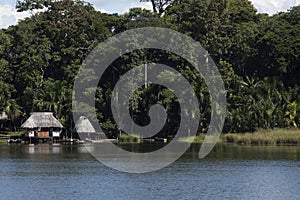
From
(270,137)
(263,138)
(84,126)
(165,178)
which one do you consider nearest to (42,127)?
(84,126)

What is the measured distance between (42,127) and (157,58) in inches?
408

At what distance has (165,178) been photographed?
2966 cm

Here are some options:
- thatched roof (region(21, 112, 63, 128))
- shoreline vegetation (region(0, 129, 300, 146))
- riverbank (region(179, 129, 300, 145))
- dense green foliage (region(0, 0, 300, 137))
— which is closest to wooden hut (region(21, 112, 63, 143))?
thatched roof (region(21, 112, 63, 128))

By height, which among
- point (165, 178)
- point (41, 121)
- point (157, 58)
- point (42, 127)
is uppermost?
point (157, 58)

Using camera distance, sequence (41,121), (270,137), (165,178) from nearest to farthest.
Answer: (165,178)
(270,137)
(41,121)

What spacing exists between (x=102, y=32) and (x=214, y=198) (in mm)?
35540

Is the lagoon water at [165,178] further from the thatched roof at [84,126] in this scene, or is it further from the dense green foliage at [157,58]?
the thatched roof at [84,126]

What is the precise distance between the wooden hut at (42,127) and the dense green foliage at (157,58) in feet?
4.15

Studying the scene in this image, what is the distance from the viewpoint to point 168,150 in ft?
146

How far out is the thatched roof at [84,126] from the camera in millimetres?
55628

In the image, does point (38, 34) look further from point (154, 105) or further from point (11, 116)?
point (154, 105)

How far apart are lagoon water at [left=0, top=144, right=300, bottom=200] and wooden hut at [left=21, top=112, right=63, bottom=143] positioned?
13.3 meters

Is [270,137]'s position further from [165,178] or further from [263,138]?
[165,178]

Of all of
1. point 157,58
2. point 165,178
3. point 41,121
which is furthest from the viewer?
point 157,58
